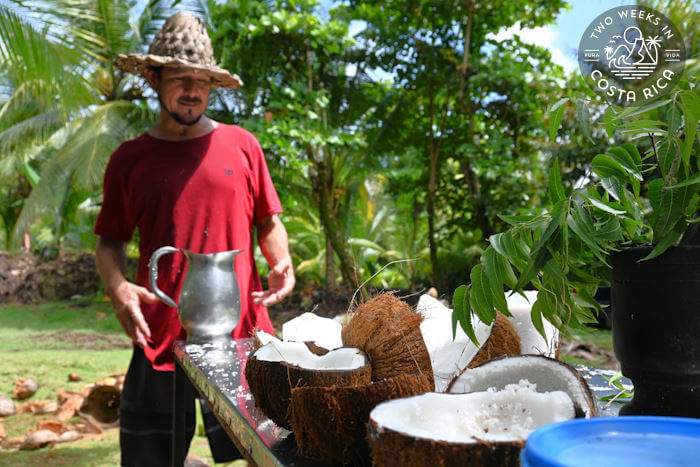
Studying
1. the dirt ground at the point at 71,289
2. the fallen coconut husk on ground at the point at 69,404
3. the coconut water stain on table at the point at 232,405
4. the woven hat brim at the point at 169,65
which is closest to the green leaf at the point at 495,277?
the coconut water stain on table at the point at 232,405

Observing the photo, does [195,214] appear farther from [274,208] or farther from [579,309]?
[579,309]

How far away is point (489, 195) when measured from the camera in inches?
345

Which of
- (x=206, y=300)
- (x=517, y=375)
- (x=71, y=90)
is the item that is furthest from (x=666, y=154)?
(x=71, y=90)

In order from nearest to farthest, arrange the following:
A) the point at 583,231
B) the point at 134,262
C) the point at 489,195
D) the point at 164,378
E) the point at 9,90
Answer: the point at 583,231, the point at 164,378, the point at 489,195, the point at 9,90, the point at 134,262

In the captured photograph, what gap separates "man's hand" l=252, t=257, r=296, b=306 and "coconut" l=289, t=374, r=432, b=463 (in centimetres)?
165

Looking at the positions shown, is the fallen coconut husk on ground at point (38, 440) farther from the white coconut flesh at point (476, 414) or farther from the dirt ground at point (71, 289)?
the dirt ground at point (71, 289)

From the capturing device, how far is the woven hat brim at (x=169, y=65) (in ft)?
7.96

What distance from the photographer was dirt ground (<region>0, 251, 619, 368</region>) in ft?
33.0

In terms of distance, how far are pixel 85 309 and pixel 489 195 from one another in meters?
9.45

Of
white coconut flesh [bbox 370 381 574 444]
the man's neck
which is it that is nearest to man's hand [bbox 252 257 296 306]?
the man's neck

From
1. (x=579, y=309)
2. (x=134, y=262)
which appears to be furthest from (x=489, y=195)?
(x=134, y=262)

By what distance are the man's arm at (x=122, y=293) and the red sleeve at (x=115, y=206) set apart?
45 millimetres

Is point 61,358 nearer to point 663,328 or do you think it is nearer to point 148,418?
point 148,418

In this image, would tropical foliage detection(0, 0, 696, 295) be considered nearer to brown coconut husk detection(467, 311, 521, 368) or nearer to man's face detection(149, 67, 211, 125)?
man's face detection(149, 67, 211, 125)
